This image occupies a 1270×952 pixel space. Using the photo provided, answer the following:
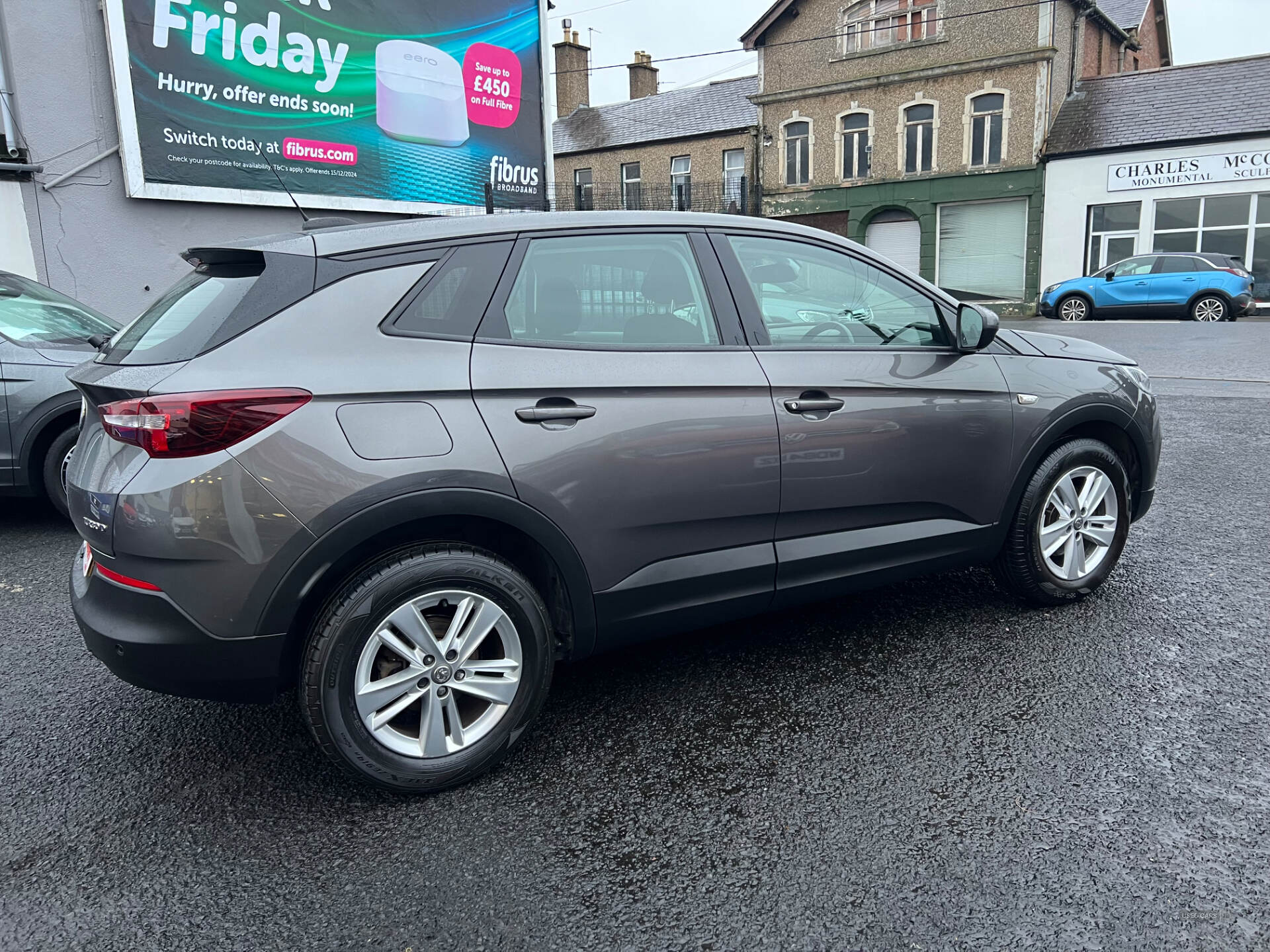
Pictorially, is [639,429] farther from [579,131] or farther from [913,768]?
[579,131]

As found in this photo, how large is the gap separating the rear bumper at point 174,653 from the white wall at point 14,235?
989 cm

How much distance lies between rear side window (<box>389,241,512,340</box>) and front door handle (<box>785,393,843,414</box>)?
108 cm

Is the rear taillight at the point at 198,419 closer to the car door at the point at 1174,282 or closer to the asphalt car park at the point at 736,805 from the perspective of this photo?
the asphalt car park at the point at 736,805

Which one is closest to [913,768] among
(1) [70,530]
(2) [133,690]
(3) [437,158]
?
(2) [133,690]

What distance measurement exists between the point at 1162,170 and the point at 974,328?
27.2m

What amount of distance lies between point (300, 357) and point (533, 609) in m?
0.98

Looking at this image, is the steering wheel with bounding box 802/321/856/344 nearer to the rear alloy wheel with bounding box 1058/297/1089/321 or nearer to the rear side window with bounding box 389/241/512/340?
the rear side window with bounding box 389/241/512/340

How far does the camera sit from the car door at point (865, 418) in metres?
3.30

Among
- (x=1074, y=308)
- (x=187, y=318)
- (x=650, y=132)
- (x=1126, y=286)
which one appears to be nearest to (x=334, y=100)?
(x=187, y=318)

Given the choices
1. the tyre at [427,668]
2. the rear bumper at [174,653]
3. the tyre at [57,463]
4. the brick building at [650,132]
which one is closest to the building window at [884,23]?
the brick building at [650,132]

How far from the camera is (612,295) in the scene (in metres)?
3.10

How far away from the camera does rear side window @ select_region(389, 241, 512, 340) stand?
2.77 m

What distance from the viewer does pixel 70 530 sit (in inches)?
226

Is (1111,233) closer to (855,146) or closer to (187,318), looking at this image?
(855,146)
